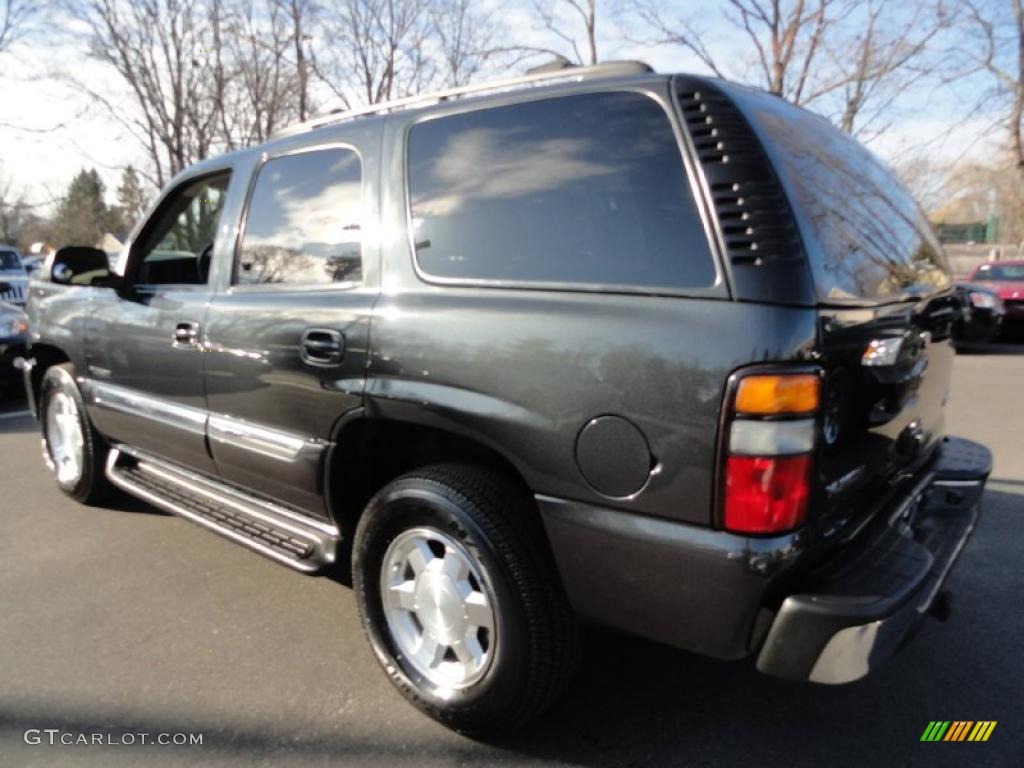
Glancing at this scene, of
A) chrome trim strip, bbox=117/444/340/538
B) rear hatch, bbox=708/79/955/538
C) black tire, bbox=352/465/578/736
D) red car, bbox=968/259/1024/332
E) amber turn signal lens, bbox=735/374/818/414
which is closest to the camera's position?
amber turn signal lens, bbox=735/374/818/414

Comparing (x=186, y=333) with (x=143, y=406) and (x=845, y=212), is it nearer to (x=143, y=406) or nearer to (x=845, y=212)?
(x=143, y=406)

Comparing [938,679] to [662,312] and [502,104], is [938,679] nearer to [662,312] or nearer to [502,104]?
[662,312]

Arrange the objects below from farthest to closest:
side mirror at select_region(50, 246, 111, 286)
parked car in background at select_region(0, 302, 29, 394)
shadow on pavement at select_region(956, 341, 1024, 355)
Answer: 1. shadow on pavement at select_region(956, 341, 1024, 355)
2. parked car in background at select_region(0, 302, 29, 394)
3. side mirror at select_region(50, 246, 111, 286)

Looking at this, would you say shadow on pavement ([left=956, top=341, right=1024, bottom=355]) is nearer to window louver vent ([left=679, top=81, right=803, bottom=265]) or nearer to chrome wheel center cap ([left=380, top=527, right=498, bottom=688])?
window louver vent ([left=679, top=81, right=803, bottom=265])

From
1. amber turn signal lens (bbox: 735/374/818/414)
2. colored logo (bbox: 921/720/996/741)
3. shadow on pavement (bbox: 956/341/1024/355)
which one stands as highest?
amber turn signal lens (bbox: 735/374/818/414)

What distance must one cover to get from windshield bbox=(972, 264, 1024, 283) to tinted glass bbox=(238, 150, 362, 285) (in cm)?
1314

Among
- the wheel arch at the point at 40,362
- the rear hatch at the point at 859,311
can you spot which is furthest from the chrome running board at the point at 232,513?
the rear hatch at the point at 859,311

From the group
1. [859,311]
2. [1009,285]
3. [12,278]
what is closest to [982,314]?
[1009,285]

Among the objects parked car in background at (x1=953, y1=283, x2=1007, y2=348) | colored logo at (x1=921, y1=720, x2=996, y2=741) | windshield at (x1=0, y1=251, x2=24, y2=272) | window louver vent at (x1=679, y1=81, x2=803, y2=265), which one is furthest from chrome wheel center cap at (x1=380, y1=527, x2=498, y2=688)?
windshield at (x1=0, y1=251, x2=24, y2=272)

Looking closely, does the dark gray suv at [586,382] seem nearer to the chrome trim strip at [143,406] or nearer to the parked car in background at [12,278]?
the chrome trim strip at [143,406]

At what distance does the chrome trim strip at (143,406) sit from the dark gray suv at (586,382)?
0.19 metres

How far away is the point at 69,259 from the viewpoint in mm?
4047

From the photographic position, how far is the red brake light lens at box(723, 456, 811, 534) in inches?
70.2

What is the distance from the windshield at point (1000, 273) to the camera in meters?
12.7
